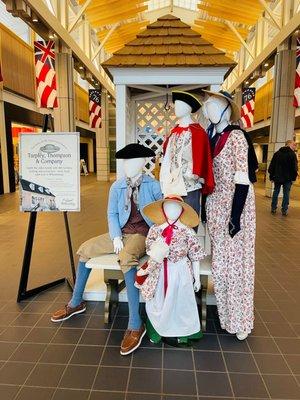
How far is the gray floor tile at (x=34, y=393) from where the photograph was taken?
1722 millimetres

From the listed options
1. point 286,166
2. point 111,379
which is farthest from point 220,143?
point 286,166

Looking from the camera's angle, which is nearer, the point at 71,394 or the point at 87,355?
the point at 71,394

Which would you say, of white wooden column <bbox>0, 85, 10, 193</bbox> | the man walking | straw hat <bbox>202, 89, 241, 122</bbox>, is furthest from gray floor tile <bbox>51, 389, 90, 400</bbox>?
white wooden column <bbox>0, 85, 10, 193</bbox>

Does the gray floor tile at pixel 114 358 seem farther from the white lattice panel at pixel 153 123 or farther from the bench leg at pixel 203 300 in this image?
the white lattice panel at pixel 153 123

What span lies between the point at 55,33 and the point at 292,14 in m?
6.34

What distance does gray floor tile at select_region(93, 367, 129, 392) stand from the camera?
180cm

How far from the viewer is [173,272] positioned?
2117 millimetres

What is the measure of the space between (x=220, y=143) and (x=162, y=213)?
0.65 m

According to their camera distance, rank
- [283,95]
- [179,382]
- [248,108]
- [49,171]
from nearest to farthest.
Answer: [179,382] < [49,171] < [283,95] < [248,108]

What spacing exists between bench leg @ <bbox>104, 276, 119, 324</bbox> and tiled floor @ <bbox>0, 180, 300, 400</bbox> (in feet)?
0.25

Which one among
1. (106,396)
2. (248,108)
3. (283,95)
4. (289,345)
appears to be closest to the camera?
(106,396)

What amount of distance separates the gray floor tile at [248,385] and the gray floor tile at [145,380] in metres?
0.46

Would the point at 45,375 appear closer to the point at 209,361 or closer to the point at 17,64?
the point at 209,361

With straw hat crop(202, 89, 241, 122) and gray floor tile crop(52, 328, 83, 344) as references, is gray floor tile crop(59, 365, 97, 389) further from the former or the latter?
straw hat crop(202, 89, 241, 122)
